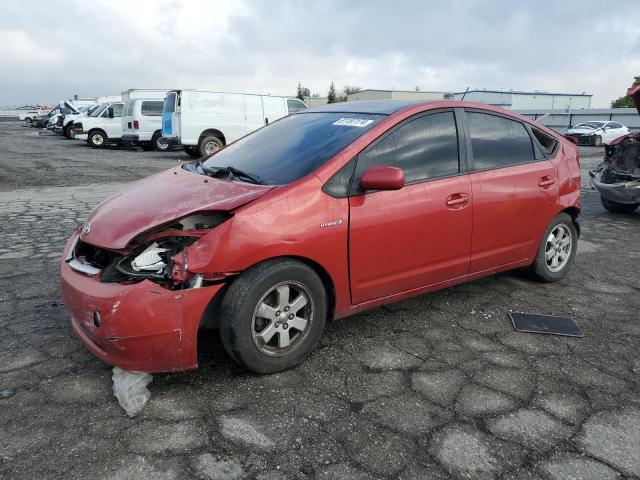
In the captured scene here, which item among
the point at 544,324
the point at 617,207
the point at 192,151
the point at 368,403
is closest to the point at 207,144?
the point at 192,151

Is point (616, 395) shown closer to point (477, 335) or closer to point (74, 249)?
point (477, 335)

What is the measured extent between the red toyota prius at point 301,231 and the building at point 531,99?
45.3m

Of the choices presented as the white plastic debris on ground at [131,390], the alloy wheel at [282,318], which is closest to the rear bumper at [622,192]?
the alloy wheel at [282,318]

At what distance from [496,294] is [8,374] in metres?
3.51

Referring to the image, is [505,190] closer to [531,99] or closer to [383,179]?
[383,179]

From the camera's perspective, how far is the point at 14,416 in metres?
2.53

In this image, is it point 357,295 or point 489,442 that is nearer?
point 489,442

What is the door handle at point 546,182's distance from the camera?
4.17 meters

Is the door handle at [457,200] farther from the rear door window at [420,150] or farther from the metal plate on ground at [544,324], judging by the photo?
the metal plate on ground at [544,324]

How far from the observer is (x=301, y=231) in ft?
9.42

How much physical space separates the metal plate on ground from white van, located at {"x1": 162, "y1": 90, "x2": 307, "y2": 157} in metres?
12.8

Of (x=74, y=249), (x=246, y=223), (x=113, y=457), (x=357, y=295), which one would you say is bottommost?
(x=113, y=457)

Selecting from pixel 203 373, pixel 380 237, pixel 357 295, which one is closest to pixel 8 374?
pixel 203 373

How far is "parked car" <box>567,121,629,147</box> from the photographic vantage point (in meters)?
25.1
